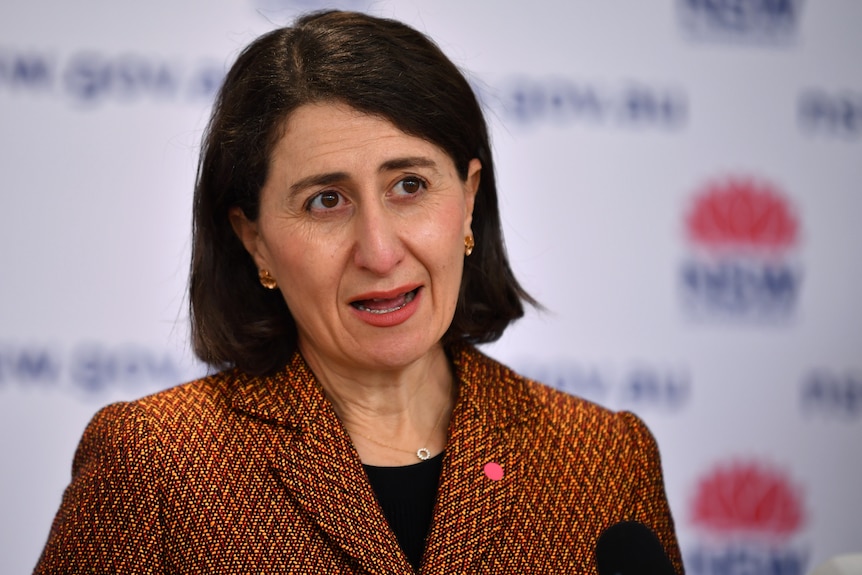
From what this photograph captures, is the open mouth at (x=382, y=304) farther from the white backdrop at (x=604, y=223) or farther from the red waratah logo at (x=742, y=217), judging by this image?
the red waratah logo at (x=742, y=217)

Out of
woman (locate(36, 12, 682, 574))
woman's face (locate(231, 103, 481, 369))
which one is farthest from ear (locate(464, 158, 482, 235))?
woman's face (locate(231, 103, 481, 369))

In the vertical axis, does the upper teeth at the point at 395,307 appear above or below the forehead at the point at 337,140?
below

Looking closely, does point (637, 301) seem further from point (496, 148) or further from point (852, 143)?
point (852, 143)

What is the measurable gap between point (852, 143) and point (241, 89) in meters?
2.08

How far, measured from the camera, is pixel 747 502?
122 inches

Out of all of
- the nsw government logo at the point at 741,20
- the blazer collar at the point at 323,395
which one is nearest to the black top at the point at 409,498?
the blazer collar at the point at 323,395

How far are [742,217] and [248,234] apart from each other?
1719mm

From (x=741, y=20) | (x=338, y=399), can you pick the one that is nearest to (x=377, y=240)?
(x=338, y=399)

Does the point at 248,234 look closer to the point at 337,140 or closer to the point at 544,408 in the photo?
the point at 337,140

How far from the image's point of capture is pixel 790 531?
10.4ft

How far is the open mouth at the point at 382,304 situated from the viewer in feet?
5.71

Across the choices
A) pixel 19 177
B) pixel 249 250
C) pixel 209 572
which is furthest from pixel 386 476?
pixel 19 177

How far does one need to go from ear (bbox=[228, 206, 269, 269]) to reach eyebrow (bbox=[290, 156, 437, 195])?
171 millimetres

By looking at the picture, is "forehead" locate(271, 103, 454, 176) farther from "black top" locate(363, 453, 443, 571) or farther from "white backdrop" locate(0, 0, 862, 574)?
"white backdrop" locate(0, 0, 862, 574)
